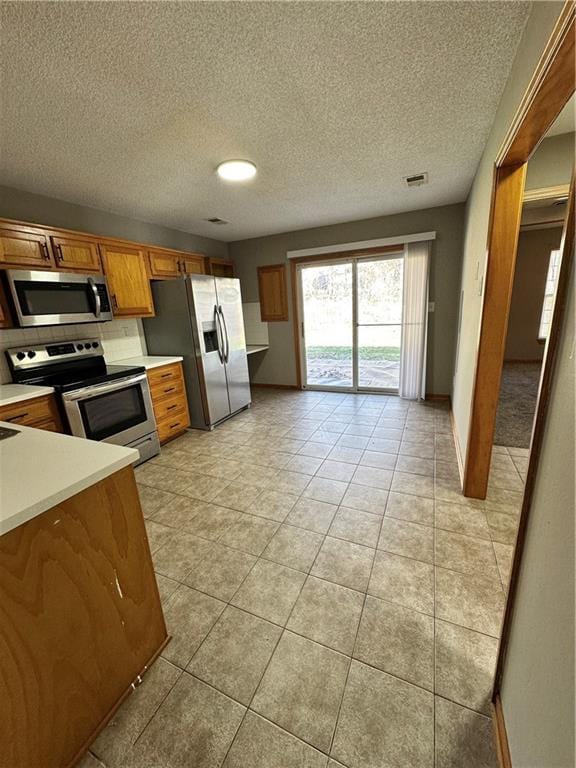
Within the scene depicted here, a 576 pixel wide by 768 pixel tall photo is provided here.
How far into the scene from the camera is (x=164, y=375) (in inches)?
130

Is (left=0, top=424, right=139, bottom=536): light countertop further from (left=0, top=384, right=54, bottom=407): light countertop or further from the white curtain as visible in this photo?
the white curtain

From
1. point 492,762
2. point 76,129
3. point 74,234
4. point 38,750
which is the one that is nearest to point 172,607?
point 38,750

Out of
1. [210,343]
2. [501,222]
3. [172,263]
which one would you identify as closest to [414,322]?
[501,222]

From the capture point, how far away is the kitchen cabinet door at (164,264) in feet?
11.2

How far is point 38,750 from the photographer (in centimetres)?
90

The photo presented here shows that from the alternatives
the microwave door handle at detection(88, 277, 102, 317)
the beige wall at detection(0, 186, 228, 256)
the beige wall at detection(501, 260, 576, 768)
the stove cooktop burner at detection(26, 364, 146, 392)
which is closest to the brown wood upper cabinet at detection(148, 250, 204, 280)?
the beige wall at detection(0, 186, 228, 256)

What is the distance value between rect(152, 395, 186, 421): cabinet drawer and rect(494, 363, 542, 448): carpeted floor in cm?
330

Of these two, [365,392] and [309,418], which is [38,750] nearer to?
[309,418]

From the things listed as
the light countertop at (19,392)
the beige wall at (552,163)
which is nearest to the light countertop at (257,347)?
the light countertop at (19,392)

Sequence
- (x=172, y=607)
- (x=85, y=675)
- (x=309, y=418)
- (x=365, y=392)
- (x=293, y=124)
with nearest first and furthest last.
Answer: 1. (x=85, y=675)
2. (x=172, y=607)
3. (x=293, y=124)
4. (x=309, y=418)
5. (x=365, y=392)

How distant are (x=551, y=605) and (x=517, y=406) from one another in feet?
12.6

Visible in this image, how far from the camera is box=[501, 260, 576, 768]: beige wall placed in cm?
61

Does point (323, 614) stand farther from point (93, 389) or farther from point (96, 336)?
point (96, 336)

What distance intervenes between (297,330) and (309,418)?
5.38 ft
